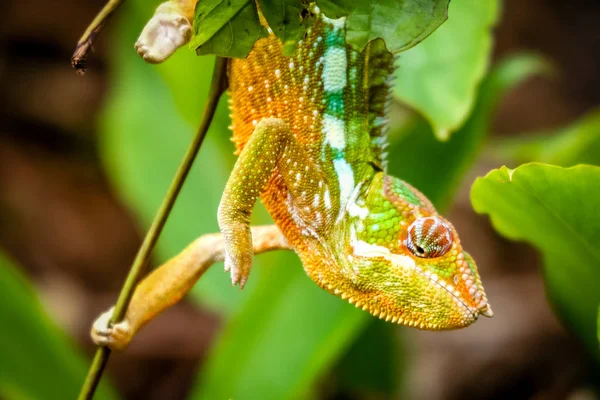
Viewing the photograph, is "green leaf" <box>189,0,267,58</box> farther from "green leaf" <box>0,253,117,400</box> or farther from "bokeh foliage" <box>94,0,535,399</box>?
"green leaf" <box>0,253,117,400</box>

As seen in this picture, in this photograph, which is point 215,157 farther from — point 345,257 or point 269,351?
point 345,257

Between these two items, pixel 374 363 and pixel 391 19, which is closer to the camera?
pixel 391 19

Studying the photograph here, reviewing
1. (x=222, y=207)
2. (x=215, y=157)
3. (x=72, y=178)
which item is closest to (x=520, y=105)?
(x=215, y=157)

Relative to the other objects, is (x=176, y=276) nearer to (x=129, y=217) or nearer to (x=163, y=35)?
(x=163, y=35)

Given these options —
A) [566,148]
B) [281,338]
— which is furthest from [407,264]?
[566,148]

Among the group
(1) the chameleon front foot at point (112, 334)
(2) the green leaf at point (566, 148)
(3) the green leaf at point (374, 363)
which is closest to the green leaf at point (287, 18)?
(1) the chameleon front foot at point (112, 334)

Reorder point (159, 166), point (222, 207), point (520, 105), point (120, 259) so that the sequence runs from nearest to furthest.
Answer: point (222, 207), point (159, 166), point (120, 259), point (520, 105)

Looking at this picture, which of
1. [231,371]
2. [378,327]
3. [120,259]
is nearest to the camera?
[231,371]
